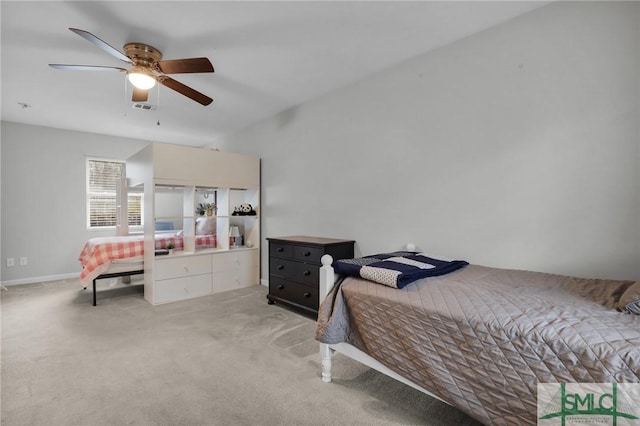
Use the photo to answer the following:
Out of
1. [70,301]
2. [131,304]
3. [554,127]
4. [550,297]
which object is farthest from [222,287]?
[554,127]

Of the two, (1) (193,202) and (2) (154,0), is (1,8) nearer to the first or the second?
(2) (154,0)

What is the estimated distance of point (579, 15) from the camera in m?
1.89

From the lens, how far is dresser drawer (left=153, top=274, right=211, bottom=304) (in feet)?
11.8

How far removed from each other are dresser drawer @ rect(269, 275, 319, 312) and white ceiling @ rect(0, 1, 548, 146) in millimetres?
2231

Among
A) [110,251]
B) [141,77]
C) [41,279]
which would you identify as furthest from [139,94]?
[41,279]

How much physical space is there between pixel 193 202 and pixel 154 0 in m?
2.44

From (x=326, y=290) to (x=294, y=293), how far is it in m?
1.39

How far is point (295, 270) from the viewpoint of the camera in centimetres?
329

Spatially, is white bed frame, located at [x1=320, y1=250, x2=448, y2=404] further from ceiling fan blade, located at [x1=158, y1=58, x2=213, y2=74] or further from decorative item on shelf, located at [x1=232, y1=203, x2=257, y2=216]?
decorative item on shelf, located at [x1=232, y1=203, x2=257, y2=216]

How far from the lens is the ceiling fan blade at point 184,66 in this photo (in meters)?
2.19

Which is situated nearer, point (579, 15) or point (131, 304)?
point (579, 15)

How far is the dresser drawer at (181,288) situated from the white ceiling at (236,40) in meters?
2.29

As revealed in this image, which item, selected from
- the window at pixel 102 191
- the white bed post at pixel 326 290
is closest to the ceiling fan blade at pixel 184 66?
the white bed post at pixel 326 290
